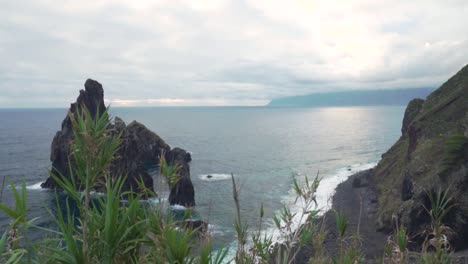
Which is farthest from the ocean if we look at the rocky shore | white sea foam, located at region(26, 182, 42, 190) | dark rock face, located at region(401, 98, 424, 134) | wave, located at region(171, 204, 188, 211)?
dark rock face, located at region(401, 98, 424, 134)

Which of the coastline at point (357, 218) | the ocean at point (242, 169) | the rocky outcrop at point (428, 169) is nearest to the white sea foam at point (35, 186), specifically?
the ocean at point (242, 169)

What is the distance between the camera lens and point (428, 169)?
4353 cm

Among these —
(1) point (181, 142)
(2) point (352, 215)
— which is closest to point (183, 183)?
(2) point (352, 215)

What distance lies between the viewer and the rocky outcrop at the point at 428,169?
1499 inches

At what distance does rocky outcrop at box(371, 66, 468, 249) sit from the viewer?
1499 inches

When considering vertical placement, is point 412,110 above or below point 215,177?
above

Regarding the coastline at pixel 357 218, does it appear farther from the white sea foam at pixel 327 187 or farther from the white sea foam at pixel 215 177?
the white sea foam at pixel 215 177

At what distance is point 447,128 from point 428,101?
640 inches

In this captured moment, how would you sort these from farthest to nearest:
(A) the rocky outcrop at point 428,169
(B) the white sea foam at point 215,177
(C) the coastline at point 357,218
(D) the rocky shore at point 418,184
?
(B) the white sea foam at point 215,177 < (C) the coastline at point 357,218 < (A) the rocky outcrop at point 428,169 < (D) the rocky shore at point 418,184

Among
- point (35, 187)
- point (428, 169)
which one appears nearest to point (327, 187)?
point (428, 169)

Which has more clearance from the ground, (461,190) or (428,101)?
(428,101)

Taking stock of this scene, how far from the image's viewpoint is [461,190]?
38219mm

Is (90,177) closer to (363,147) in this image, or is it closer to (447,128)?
(447,128)

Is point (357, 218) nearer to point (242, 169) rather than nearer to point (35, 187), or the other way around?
point (242, 169)
